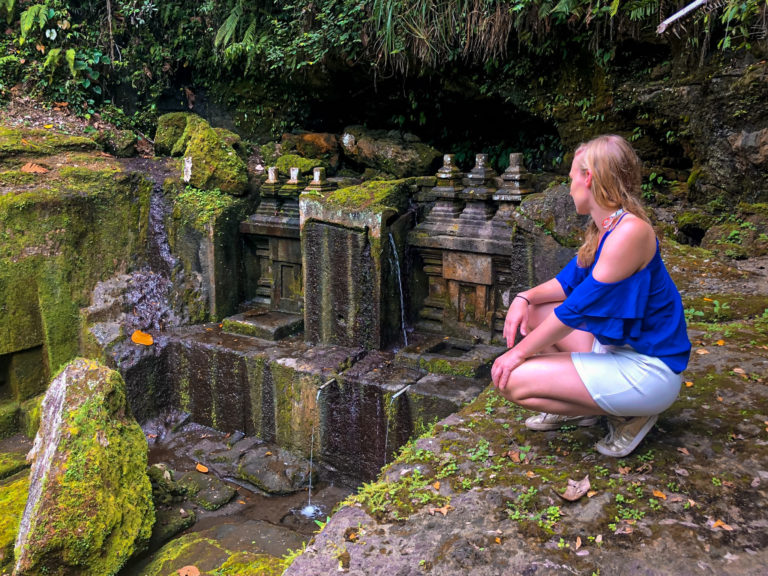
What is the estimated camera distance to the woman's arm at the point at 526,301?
307 cm

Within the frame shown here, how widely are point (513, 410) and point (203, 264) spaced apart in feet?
18.3

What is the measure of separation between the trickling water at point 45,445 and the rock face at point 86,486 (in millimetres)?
14

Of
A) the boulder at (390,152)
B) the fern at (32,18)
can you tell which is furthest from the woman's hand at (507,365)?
the fern at (32,18)

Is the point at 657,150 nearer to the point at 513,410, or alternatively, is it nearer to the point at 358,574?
the point at 513,410

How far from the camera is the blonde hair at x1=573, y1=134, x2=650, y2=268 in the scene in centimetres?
258

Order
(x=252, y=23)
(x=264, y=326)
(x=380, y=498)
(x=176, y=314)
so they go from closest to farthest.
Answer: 1. (x=380, y=498)
2. (x=264, y=326)
3. (x=176, y=314)
4. (x=252, y=23)

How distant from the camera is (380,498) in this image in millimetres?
2889

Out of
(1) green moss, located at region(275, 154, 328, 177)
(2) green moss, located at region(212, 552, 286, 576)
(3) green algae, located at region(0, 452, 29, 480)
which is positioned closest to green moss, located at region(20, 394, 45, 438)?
(3) green algae, located at region(0, 452, 29, 480)

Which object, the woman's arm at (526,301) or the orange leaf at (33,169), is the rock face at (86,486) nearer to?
the woman's arm at (526,301)

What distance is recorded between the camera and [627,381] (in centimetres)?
263

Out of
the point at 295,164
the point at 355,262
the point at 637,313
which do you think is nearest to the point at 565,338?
the point at 637,313

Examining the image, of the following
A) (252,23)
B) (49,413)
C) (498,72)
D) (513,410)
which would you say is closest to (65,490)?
(49,413)

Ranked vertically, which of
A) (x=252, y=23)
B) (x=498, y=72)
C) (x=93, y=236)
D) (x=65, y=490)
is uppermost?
(x=252, y=23)

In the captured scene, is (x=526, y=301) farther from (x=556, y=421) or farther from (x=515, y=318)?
(x=556, y=421)
